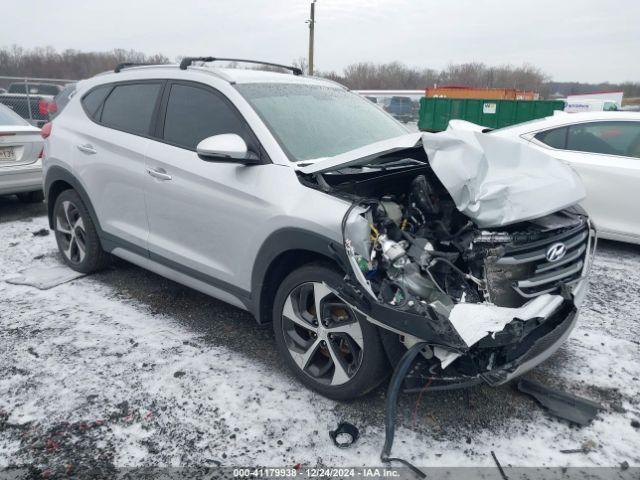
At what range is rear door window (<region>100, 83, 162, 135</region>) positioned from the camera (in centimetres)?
393

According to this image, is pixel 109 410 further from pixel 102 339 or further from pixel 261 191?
pixel 261 191

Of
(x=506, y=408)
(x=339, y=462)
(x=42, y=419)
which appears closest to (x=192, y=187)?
(x=42, y=419)

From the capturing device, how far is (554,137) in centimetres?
585

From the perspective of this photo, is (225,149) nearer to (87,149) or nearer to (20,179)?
(87,149)

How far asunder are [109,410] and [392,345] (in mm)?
1623

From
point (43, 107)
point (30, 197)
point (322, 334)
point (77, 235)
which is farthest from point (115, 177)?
point (43, 107)

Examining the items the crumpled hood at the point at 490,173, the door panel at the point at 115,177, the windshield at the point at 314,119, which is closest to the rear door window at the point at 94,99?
the door panel at the point at 115,177

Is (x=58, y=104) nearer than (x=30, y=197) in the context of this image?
No

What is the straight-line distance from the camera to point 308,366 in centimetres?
301

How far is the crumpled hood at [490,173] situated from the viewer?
8.20 feet

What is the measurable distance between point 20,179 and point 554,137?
6721 mm

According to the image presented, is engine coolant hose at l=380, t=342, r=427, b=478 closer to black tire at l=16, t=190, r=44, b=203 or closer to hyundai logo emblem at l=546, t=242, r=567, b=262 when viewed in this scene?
hyundai logo emblem at l=546, t=242, r=567, b=262

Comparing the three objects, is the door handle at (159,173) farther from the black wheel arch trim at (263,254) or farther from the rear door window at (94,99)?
the rear door window at (94,99)

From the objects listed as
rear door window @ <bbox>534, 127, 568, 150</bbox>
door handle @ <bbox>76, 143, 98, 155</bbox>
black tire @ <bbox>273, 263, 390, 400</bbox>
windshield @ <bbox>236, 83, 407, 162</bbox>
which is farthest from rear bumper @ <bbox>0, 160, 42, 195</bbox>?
rear door window @ <bbox>534, 127, 568, 150</bbox>
